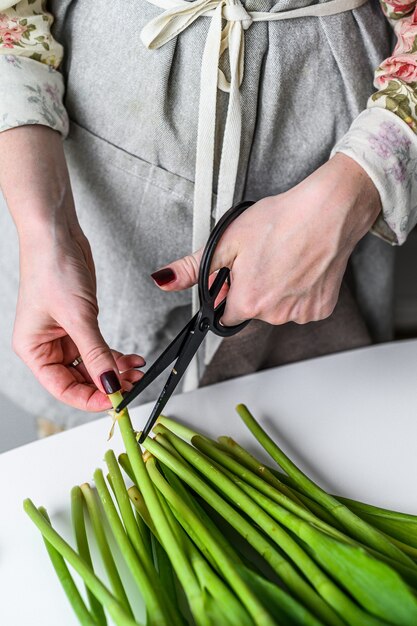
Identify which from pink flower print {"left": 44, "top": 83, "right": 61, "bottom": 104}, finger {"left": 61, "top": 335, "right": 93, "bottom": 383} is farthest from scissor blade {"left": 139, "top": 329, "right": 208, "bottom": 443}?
pink flower print {"left": 44, "top": 83, "right": 61, "bottom": 104}

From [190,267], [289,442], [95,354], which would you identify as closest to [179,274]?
[190,267]

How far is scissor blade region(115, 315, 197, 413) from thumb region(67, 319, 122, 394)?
0.06 ft

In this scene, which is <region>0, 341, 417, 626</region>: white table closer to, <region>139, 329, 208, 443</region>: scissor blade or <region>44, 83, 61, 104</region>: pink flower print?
<region>139, 329, 208, 443</region>: scissor blade

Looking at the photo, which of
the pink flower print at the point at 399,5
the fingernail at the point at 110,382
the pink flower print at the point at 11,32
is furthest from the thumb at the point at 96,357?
the pink flower print at the point at 399,5

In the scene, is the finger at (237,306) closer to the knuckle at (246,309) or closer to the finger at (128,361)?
the knuckle at (246,309)

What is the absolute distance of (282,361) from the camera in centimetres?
109

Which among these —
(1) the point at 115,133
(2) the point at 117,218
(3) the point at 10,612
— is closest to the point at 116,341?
(2) the point at 117,218

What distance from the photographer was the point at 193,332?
73 centimetres

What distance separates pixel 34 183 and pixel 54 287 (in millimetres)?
136

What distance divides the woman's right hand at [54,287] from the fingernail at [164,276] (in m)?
0.07

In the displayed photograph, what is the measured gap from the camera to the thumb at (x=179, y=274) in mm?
720

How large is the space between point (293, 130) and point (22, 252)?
342 mm

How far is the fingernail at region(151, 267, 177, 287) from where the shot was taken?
716 millimetres

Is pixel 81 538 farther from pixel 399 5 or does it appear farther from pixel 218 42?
pixel 399 5
